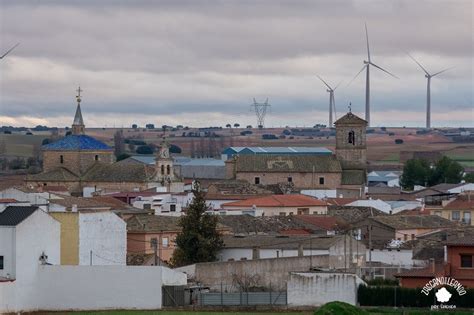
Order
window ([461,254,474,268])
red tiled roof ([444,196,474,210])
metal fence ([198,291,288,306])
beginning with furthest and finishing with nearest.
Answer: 1. red tiled roof ([444,196,474,210])
2. metal fence ([198,291,288,306])
3. window ([461,254,474,268])

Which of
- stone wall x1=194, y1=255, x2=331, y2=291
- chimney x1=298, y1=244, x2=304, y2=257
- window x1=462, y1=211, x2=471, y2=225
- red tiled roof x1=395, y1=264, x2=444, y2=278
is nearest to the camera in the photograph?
red tiled roof x1=395, y1=264, x2=444, y2=278

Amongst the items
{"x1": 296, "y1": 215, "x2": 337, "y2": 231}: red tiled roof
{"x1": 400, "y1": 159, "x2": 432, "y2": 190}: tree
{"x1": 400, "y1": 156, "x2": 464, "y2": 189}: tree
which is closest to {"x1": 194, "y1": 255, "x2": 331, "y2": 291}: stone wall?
{"x1": 296, "y1": 215, "x2": 337, "y2": 231}: red tiled roof

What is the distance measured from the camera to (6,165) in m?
185

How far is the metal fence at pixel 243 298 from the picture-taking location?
5447cm

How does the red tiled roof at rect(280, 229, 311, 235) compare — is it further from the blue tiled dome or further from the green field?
the blue tiled dome

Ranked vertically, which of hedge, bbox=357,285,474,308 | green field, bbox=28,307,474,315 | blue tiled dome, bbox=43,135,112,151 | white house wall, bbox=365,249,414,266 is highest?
blue tiled dome, bbox=43,135,112,151

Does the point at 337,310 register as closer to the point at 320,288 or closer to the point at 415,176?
the point at 320,288

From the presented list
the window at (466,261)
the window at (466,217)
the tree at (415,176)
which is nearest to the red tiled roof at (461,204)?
the window at (466,217)

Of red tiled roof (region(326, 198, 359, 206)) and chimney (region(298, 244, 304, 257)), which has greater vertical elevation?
red tiled roof (region(326, 198, 359, 206))

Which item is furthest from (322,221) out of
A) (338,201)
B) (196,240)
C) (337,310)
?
(337,310)

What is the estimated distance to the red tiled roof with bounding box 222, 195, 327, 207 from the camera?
98812 millimetres

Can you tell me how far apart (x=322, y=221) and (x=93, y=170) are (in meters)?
49.0

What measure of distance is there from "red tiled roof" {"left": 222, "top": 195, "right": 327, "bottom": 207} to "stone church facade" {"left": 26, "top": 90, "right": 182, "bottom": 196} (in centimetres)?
A: 2103

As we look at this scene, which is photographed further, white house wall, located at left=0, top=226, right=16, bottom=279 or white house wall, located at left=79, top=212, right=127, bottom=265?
white house wall, located at left=79, top=212, right=127, bottom=265
